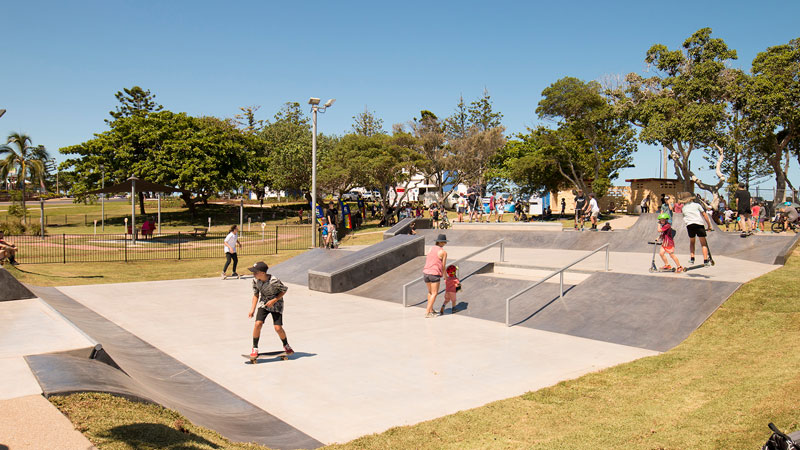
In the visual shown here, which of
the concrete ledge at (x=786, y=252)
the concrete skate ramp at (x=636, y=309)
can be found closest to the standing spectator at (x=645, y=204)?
the concrete ledge at (x=786, y=252)

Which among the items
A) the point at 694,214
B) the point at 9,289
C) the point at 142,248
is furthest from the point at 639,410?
the point at 142,248

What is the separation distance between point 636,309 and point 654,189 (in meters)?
31.5

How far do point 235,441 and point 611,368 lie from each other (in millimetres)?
4912

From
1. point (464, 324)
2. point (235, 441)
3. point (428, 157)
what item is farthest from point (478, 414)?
point (428, 157)

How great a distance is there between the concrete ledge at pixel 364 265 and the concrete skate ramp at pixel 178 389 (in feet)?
19.9

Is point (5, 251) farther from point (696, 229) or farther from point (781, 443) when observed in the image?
point (781, 443)

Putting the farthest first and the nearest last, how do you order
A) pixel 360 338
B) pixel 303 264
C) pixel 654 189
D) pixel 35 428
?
pixel 654 189, pixel 303 264, pixel 360 338, pixel 35 428

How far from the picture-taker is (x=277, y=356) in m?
7.88

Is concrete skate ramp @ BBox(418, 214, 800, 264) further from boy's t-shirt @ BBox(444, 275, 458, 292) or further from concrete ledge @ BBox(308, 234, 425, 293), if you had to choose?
boy's t-shirt @ BBox(444, 275, 458, 292)

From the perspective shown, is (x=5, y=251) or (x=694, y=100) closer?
(x=5, y=251)

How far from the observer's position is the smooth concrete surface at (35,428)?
3605mm

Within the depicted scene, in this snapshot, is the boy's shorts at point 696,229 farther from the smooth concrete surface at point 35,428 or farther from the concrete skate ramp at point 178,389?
the smooth concrete surface at point 35,428

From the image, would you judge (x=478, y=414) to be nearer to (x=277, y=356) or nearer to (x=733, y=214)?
(x=277, y=356)

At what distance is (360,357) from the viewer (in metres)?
7.96
